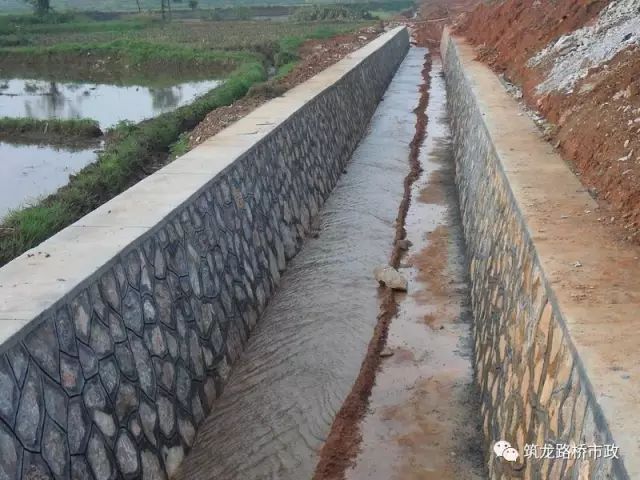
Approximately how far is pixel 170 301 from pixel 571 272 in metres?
2.75

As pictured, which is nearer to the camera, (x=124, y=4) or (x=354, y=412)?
(x=354, y=412)

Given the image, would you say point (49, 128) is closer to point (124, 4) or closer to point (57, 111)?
point (57, 111)

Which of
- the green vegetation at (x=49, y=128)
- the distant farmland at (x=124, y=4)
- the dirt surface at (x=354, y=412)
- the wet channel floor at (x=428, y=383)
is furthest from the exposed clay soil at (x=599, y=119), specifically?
the distant farmland at (x=124, y=4)

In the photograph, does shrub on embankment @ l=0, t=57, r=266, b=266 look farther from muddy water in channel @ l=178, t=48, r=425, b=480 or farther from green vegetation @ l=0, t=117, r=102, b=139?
muddy water in channel @ l=178, t=48, r=425, b=480

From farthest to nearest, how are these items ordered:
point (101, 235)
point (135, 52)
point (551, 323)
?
point (135, 52) < point (101, 235) < point (551, 323)

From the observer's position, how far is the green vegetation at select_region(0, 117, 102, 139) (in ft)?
54.8

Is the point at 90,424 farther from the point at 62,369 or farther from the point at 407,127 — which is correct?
the point at 407,127

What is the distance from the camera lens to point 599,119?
21.5ft

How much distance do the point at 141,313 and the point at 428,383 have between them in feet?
8.33

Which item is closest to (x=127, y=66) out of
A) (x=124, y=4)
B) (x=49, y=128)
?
(x=49, y=128)

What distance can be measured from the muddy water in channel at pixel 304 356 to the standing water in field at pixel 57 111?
5.29 meters

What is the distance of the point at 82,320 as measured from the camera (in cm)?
396

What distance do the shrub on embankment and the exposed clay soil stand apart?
568cm

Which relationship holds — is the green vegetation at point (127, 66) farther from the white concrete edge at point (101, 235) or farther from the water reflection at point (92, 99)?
the white concrete edge at point (101, 235)
